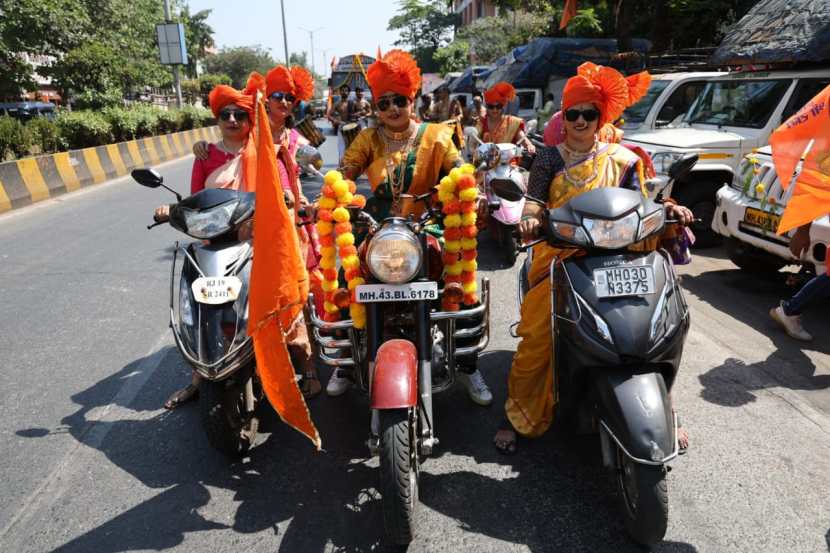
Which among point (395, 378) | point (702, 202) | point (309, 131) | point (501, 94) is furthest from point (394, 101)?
point (702, 202)

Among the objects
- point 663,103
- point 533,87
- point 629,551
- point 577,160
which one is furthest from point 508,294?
point 533,87

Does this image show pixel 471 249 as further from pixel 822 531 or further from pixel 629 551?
pixel 822 531

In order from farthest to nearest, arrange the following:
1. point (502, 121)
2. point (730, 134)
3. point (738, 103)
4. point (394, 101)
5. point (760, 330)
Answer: point (502, 121) < point (738, 103) < point (730, 134) < point (760, 330) < point (394, 101)

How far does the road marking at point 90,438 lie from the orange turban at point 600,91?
326 centimetres

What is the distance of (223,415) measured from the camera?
2.92 metres

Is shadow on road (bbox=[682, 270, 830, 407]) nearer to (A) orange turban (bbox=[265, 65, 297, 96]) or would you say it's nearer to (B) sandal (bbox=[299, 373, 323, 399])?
(B) sandal (bbox=[299, 373, 323, 399])

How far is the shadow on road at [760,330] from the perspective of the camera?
375 centimetres

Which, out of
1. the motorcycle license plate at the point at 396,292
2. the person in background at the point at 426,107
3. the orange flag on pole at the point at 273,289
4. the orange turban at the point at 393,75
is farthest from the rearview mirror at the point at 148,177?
the person in background at the point at 426,107

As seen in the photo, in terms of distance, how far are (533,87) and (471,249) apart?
16.4m

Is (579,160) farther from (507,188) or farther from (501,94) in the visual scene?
(501,94)

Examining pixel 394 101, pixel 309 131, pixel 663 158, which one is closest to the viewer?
pixel 394 101

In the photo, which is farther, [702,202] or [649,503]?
[702,202]

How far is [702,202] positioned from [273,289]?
6.01 m

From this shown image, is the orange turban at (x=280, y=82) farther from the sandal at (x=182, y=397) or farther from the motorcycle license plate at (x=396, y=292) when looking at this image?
the motorcycle license plate at (x=396, y=292)
